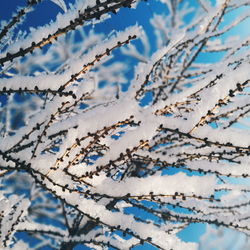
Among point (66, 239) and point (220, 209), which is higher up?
point (220, 209)

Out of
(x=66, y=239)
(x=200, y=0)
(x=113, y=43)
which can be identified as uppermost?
(x=200, y=0)

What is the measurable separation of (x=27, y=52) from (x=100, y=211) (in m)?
0.79

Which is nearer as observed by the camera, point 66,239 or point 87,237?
point 87,237

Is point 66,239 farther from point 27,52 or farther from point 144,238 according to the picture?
point 27,52

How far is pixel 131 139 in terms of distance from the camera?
1.11 meters

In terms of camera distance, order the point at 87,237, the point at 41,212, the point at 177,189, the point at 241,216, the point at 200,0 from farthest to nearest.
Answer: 1. the point at 41,212
2. the point at 200,0
3. the point at 241,216
4. the point at 87,237
5. the point at 177,189

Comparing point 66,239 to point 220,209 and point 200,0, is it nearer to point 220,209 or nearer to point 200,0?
point 220,209

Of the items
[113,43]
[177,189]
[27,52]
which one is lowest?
[177,189]

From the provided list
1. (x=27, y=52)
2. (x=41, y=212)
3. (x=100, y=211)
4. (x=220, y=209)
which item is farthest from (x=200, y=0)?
(x=41, y=212)

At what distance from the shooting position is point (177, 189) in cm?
110

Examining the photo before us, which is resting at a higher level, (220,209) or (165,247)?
(220,209)

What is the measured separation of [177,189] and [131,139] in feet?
0.93

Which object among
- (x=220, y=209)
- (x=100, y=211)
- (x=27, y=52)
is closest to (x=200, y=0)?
(x=220, y=209)

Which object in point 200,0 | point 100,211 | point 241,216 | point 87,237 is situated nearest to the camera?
point 100,211
